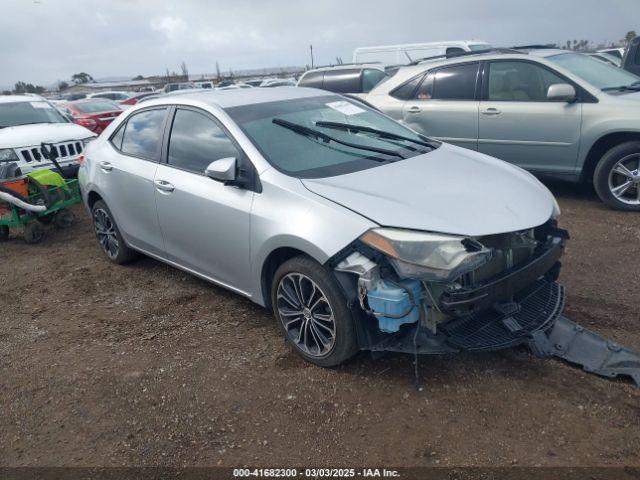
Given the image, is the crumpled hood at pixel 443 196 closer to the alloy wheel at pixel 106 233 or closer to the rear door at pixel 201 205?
the rear door at pixel 201 205

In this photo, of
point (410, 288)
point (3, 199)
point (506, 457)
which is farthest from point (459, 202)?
point (3, 199)

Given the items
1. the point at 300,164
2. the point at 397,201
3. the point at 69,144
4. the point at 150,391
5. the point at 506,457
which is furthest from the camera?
the point at 69,144

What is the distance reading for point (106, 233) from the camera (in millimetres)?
5531

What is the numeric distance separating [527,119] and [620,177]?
1239mm

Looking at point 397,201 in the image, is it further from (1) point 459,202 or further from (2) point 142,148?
(2) point 142,148

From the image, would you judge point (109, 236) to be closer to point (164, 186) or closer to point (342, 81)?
point (164, 186)

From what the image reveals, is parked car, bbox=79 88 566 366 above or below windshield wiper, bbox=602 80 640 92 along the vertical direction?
below

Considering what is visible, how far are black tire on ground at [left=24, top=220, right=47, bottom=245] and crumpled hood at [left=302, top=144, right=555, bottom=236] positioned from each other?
4620mm

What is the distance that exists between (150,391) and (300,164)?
1753 mm

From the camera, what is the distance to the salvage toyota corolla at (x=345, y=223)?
2.93 m

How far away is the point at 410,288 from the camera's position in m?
2.89

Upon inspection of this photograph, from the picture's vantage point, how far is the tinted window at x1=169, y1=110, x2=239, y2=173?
3918 millimetres

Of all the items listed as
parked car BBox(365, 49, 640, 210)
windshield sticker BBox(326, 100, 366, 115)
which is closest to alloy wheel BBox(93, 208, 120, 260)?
windshield sticker BBox(326, 100, 366, 115)

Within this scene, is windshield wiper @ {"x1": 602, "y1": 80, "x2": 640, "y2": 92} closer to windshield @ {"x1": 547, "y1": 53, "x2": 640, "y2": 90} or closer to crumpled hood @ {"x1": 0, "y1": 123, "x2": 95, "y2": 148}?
windshield @ {"x1": 547, "y1": 53, "x2": 640, "y2": 90}
